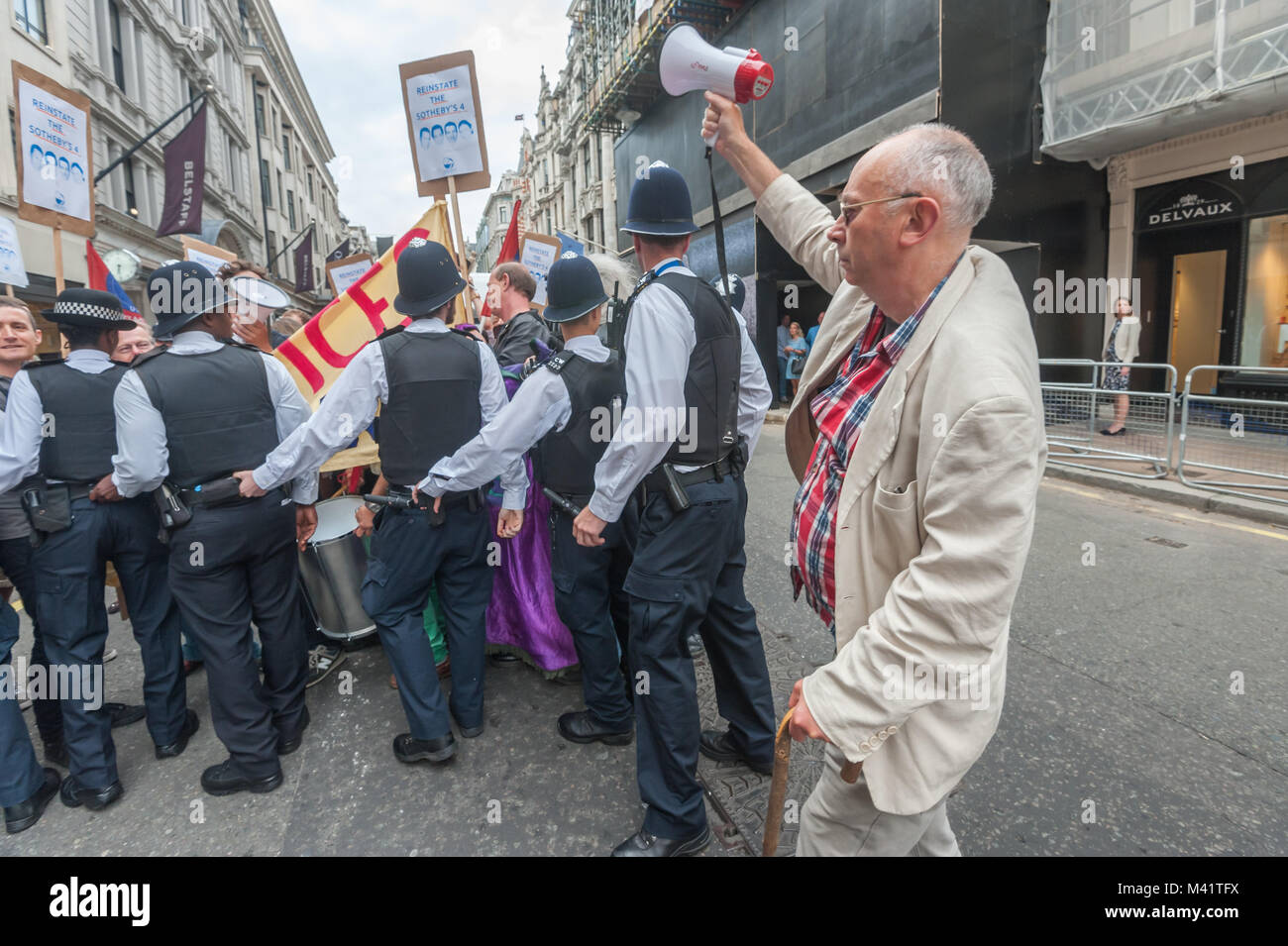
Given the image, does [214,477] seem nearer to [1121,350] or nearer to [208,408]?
[208,408]

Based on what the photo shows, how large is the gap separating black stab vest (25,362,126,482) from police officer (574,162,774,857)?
6.84 feet

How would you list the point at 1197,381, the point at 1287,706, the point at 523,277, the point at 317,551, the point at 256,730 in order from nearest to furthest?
the point at 256,730 → the point at 1287,706 → the point at 317,551 → the point at 523,277 → the point at 1197,381

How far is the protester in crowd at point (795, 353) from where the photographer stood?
A: 14.5m

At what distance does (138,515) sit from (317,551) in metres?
0.78

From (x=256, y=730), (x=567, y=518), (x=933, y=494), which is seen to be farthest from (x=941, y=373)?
(x=256, y=730)

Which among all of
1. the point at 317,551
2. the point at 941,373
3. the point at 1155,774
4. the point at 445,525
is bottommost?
the point at 1155,774

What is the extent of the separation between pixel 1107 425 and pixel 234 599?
28.2 feet

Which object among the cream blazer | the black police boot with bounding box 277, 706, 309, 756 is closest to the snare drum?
the black police boot with bounding box 277, 706, 309, 756

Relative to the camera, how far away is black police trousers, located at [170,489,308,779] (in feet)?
9.30

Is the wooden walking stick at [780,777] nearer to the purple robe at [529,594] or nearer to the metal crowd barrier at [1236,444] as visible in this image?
the purple robe at [529,594]

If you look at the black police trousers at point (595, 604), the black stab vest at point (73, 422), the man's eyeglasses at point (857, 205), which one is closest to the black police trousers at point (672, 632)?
the black police trousers at point (595, 604)

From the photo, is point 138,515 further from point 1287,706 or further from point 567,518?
point 1287,706

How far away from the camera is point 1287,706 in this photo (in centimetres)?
313

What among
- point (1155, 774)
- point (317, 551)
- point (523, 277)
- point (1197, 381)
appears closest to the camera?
point (1155, 774)
